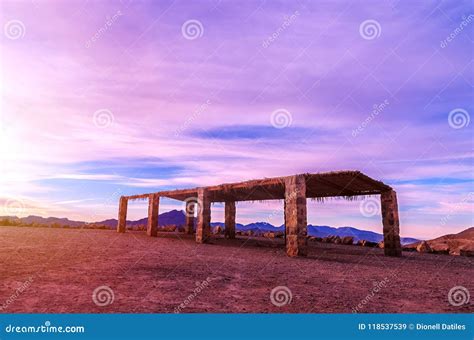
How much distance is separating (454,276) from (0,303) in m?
11.2

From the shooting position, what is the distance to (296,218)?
1229cm

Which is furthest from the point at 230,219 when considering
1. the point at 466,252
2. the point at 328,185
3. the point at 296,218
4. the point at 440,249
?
the point at 466,252

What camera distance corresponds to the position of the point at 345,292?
6.30 metres

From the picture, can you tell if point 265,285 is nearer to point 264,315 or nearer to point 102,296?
point 264,315

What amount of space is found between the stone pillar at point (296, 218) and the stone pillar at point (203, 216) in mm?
6252

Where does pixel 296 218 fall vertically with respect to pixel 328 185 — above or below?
below

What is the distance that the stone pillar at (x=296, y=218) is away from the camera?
12.3 metres

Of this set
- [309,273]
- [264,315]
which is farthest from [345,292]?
[264,315]

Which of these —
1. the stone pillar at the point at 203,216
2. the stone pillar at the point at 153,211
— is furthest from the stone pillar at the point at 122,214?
the stone pillar at the point at 203,216

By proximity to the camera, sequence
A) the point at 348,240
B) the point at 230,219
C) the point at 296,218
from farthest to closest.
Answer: the point at 230,219 → the point at 348,240 → the point at 296,218

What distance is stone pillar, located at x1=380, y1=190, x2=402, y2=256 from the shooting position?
1481cm

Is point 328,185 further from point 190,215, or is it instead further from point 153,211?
point 190,215

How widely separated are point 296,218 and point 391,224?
577 cm

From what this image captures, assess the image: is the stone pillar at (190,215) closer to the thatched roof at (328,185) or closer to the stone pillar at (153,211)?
the stone pillar at (153,211)
